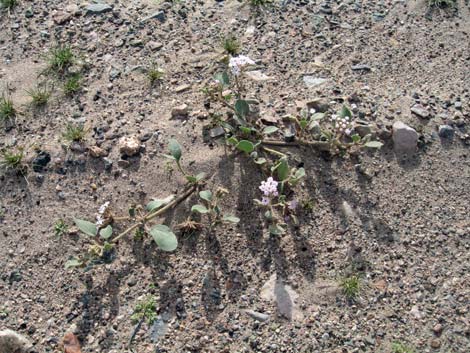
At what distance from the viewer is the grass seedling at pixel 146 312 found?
3924 millimetres

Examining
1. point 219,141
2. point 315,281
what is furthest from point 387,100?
point 315,281

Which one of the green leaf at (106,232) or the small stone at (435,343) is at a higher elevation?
the green leaf at (106,232)

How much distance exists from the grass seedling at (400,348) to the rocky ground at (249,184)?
0.03m

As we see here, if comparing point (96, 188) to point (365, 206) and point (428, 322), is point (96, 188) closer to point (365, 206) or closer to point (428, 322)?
point (365, 206)

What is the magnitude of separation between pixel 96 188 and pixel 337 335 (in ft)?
7.18

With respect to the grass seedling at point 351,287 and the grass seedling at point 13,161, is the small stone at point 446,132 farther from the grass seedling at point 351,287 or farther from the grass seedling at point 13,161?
the grass seedling at point 13,161

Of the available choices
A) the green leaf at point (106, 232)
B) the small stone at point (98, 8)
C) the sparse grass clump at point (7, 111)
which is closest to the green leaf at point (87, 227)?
the green leaf at point (106, 232)

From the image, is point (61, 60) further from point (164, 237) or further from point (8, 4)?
point (164, 237)

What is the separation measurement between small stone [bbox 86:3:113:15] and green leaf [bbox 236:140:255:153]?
2.47 metres

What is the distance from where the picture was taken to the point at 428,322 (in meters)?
3.90

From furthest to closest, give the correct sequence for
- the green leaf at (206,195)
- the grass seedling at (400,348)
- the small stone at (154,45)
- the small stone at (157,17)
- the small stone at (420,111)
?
the small stone at (157,17), the small stone at (154,45), the small stone at (420,111), the green leaf at (206,195), the grass seedling at (400,348)

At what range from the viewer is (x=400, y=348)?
3.78 metres

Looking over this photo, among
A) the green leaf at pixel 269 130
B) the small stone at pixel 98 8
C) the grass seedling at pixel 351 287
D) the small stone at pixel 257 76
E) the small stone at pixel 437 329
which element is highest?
the small stone at pixel 98 8

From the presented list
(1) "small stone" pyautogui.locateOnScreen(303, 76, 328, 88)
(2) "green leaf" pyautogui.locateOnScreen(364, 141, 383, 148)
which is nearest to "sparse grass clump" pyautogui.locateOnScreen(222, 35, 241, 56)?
(1) "small stone" pyautogui.locateOnScreen(303, 76, 328, 88)
